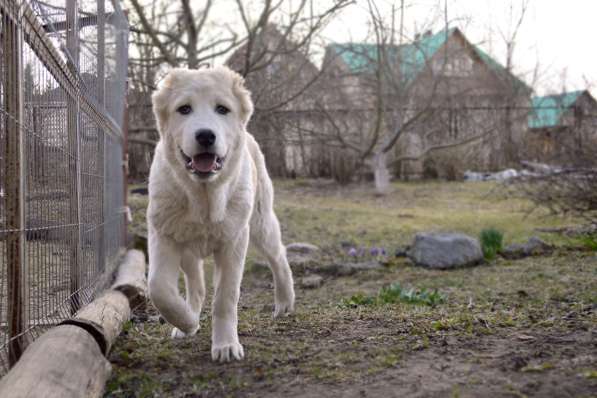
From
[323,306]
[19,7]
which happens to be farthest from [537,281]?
[19,7]

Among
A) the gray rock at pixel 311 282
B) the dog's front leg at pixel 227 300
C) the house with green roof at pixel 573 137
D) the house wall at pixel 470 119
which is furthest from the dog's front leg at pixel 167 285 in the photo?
the house wall at pixel 470 119

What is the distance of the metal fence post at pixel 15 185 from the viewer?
2752mm

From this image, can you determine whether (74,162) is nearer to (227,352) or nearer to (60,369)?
(227,352)

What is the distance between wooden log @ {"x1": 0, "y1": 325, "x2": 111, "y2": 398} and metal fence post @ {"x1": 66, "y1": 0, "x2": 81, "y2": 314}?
1.01 meters

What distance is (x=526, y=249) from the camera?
8.17m

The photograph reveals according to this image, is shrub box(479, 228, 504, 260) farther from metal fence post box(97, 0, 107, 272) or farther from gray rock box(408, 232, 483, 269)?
metal fence post box(97, 0, 107, 272)

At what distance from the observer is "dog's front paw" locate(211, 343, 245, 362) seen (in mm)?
3393

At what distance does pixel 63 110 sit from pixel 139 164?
6.72 meters

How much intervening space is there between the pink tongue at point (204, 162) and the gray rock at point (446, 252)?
472 centimetres

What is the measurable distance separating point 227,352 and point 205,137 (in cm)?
114

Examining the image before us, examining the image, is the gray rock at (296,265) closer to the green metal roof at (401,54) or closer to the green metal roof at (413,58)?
the green metal roof at (401,54)

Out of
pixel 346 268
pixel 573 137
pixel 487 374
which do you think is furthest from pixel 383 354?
pixel 573 137

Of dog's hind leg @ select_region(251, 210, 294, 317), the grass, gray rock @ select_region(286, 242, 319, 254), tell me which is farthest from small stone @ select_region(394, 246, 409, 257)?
dog's hind leg @ select_region(251, 210, 294, 317)

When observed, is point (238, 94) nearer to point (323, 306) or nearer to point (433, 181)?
point (323, 306)
